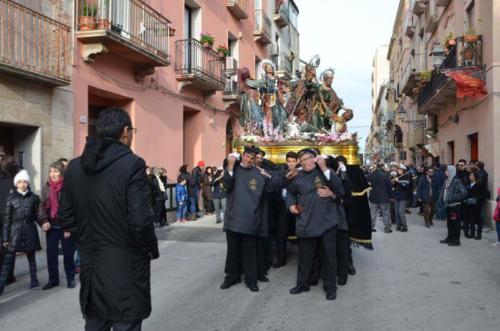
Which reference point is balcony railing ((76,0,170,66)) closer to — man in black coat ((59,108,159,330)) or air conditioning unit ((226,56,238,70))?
air conditioning unit ((226,56,238,70))

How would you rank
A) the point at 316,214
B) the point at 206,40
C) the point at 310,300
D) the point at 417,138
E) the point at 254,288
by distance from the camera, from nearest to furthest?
the point at 310,300 < the point at 316,214 < the point at 254,288 < the point at 206,40 < the point at 417,138

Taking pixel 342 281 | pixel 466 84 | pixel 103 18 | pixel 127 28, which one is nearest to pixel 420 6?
pixel 466 84

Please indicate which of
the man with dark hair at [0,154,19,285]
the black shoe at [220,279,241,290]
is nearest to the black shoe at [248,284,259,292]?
the black shoe at [220,279,241,290]

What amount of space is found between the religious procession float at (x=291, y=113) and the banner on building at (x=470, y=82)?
4282 millimetres

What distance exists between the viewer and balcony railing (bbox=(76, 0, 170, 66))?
10.5 m

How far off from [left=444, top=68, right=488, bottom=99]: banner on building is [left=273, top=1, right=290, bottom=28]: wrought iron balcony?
584 inches

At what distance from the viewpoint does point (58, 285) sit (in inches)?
265

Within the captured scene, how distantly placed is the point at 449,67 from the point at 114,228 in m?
14.6

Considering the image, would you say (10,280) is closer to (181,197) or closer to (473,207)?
(181,197)

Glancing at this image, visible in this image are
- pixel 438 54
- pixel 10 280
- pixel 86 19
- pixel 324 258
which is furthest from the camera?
pixel 438 54

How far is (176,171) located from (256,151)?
891cm

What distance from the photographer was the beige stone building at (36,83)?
852cm

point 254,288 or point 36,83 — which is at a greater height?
point 36,83

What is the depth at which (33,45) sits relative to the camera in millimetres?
9023
